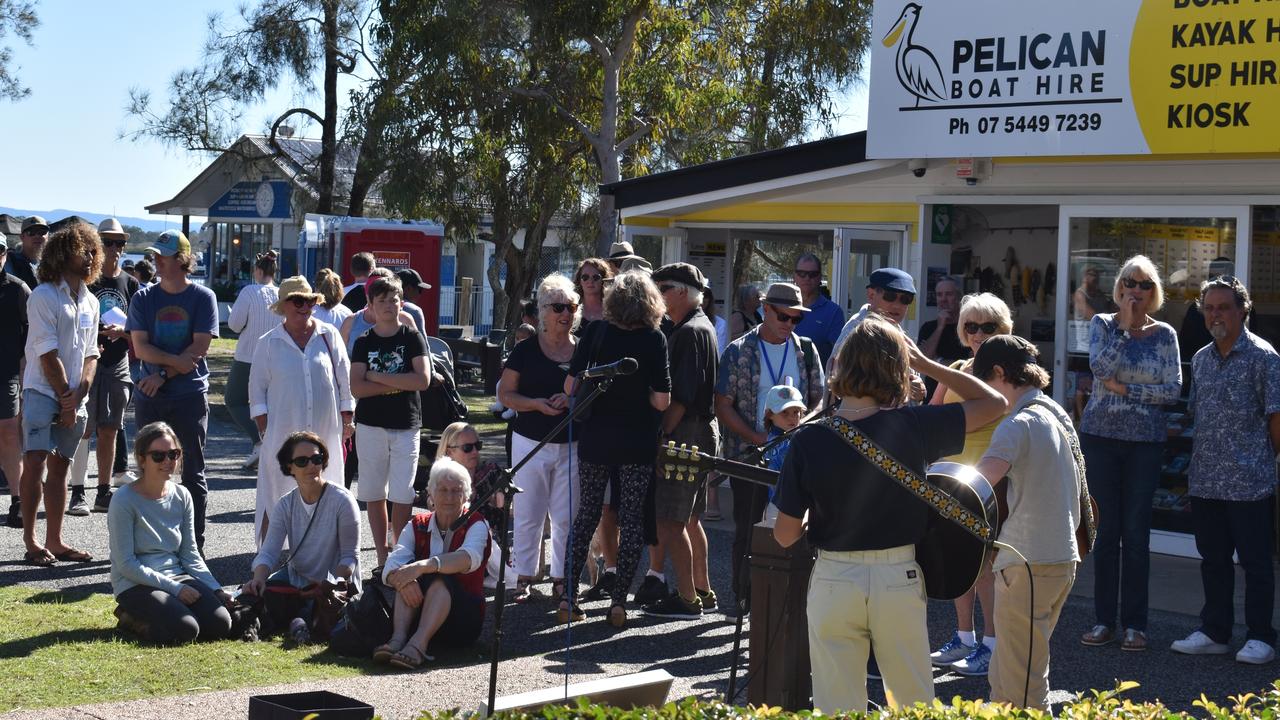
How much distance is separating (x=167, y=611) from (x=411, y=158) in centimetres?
1597

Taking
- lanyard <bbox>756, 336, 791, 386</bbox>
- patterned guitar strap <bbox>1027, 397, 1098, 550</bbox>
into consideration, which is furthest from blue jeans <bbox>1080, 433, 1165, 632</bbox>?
patterned guitar strap <bbox>1027, 397, 1098, 550</bbox>

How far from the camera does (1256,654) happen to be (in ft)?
22.3

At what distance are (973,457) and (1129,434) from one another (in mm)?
1546

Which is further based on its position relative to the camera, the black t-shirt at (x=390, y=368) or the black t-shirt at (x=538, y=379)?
the black t-shirt at (x=390, y=368)

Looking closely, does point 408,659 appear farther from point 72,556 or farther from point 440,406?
point 440,406

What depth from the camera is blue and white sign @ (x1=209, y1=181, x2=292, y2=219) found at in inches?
1496

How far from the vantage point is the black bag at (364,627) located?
6.60 m

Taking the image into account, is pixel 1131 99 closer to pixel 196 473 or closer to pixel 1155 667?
pixel 1155 667

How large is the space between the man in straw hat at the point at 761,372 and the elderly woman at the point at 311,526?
2.03 m

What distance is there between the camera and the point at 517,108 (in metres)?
21.8

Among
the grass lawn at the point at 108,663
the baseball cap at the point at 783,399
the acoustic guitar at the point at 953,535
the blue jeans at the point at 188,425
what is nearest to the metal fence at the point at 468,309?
the blue jeans at the point at 188,425

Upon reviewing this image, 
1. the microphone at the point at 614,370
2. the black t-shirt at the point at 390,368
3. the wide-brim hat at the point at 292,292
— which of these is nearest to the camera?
the microphone at the point at 614,370

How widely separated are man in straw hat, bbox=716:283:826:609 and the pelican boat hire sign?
118 inches

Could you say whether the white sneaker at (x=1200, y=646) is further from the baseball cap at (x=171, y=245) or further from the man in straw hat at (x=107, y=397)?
the man in straw hat at (x=107, y=397)
